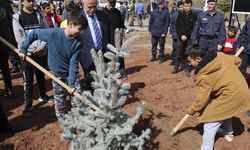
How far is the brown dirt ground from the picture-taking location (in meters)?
4.88

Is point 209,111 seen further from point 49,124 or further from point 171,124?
point 49,124

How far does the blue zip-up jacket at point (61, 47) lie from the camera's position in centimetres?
434

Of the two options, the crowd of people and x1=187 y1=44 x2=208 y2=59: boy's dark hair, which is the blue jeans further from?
x1=187 y1=44 x2=208 y2=59: boy's dark hair

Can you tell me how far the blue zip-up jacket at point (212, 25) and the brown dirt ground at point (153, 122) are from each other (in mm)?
1211

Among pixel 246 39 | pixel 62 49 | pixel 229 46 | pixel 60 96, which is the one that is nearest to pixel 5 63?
pixel 60 96

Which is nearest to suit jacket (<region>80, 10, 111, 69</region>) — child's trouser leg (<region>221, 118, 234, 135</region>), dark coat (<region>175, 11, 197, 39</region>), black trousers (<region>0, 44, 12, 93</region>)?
black trousers (<region>0, 44, 12, 93</region>)

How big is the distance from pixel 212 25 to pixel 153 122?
313cm

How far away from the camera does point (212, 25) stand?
7.26 metres

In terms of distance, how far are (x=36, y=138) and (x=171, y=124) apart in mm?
2071

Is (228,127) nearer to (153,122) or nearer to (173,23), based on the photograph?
(153,122)

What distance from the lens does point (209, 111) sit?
457cm

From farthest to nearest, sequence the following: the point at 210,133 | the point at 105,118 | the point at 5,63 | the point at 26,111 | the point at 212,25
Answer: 1. the point at 212,25
2. the point at 5,63
3. the point at 26,111
4. the point at 210,133
5. the point at 105,118

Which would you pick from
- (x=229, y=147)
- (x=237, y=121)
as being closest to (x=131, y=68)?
(x=237, y=121)

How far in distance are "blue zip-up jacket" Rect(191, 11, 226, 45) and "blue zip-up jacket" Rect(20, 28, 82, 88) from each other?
3800mm
